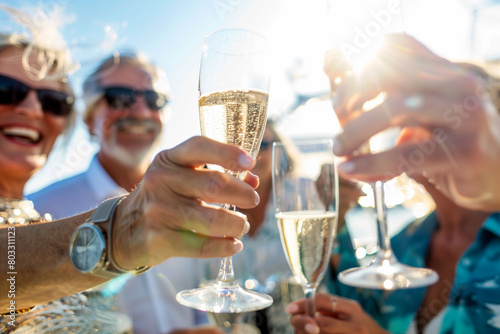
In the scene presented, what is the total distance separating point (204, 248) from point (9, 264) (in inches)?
19.1

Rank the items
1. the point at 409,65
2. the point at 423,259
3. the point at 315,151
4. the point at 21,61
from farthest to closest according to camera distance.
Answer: the point at 21,61 < the point at 423,259 < the point at 315,151 < the point at 409,65

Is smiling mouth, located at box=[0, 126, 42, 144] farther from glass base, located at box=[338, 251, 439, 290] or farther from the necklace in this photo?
glass base, located at box=[338, 251, 439, 290]

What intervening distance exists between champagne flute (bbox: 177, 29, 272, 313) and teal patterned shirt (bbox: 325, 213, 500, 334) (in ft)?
3.56

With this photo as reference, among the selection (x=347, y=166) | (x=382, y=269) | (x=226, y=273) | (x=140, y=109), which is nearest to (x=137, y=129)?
(x=140, y=109)

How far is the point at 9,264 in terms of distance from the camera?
902 mm

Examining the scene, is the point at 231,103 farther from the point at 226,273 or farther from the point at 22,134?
the point at 22,134

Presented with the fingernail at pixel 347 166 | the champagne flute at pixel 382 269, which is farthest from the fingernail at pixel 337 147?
the champagne flute at pixel 382 269

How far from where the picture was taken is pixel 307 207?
38.4 inches

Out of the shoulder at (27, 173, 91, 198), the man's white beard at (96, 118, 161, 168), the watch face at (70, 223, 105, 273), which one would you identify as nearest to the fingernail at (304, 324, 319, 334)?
the watch face at (70, 223, 105, 273)

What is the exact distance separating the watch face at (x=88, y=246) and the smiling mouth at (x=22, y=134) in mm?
1766

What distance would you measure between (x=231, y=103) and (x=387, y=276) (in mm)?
547

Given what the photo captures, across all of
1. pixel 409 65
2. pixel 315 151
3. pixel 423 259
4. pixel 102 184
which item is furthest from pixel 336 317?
pixel 102 184

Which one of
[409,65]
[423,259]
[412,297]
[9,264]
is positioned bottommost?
[412,297]

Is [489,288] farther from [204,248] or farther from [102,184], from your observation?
[102,184]
